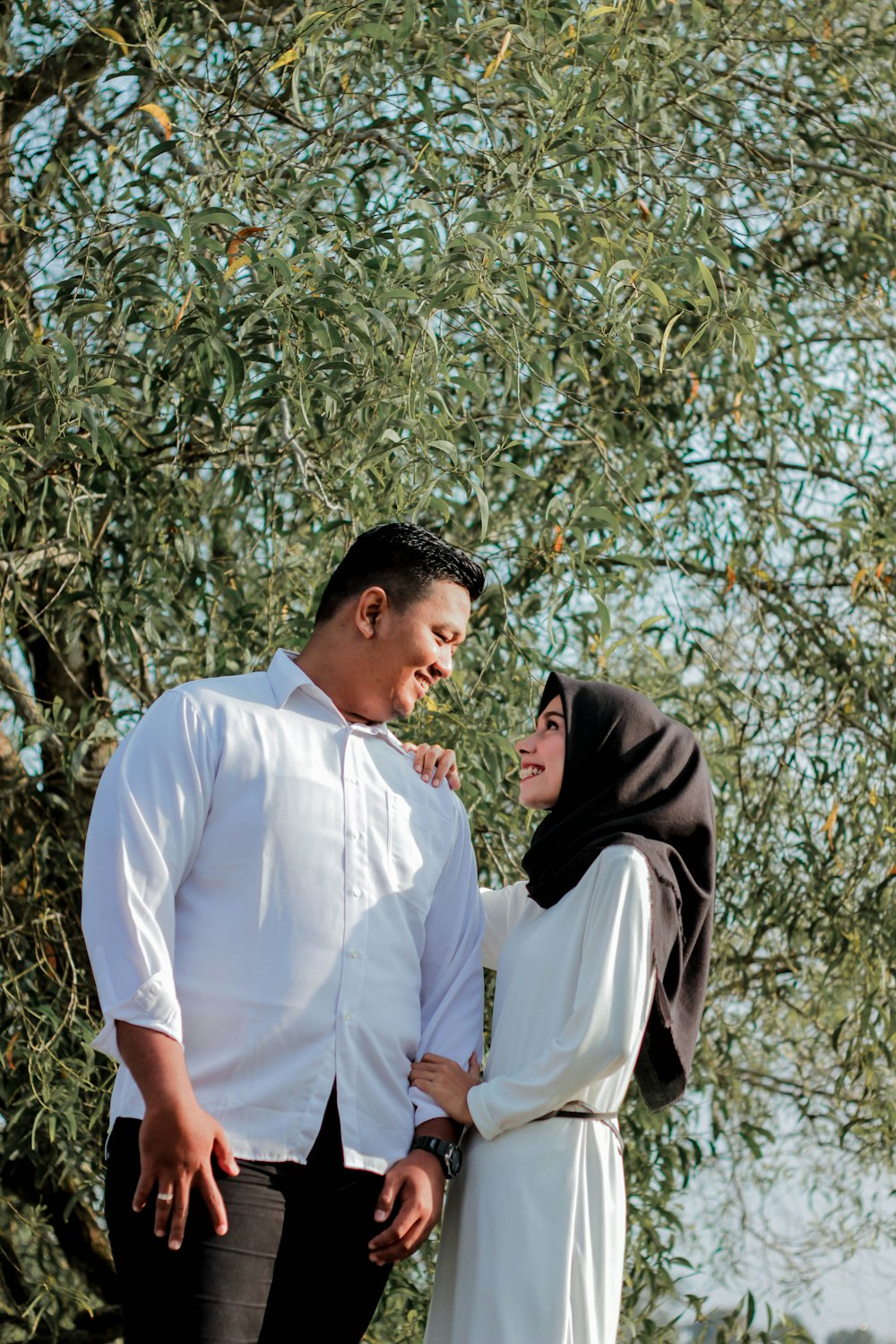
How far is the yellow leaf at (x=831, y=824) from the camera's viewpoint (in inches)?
132

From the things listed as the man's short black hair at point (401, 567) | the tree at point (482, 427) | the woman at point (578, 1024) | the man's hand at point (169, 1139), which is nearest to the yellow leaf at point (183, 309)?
the tree at point (482, 427)

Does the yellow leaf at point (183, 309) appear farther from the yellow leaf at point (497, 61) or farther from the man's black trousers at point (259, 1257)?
the man's black trousers at point (259, 1257)

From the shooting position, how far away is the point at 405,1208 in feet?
5.82

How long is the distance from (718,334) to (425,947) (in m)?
1.24

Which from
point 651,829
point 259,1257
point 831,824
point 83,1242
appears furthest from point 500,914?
point 83,1242

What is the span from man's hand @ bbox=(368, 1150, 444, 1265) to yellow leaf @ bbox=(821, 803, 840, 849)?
5.82 ft

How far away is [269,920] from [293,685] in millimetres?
326

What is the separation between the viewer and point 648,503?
12.5ft

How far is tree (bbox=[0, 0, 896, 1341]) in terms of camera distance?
2557 mm

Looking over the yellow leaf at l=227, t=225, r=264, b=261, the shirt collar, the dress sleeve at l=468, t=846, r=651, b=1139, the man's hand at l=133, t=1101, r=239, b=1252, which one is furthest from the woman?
the yellow leaf at l=227, t=225, r=264, b=261

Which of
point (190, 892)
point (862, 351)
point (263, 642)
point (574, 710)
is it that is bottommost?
point (190, 892)

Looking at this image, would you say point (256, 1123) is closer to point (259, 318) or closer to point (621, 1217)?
point (621, 1217)

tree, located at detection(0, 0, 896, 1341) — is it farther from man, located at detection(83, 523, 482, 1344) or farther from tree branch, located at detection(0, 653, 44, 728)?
man, located at detection(83, 523, 482, 1344)

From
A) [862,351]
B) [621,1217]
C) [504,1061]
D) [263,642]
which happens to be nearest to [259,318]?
[263,642]
